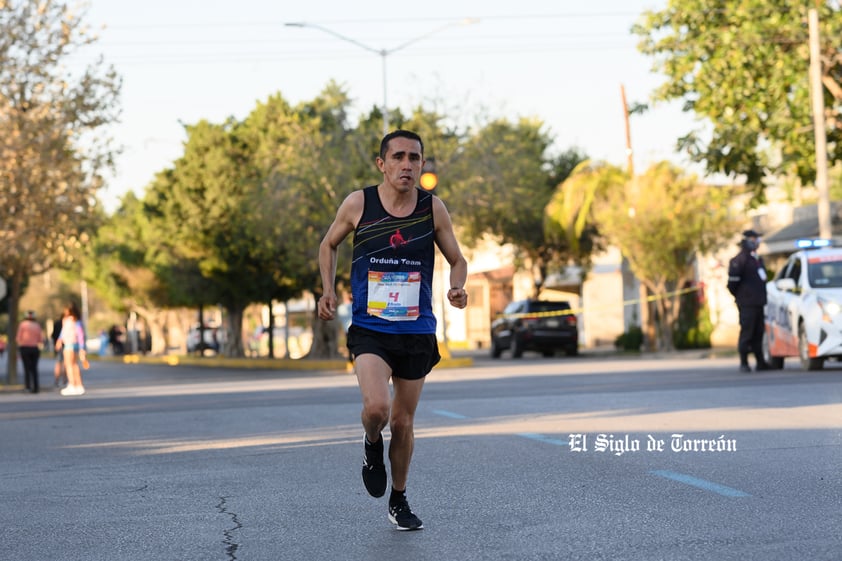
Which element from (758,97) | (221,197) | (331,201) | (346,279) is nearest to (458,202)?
(331,201)

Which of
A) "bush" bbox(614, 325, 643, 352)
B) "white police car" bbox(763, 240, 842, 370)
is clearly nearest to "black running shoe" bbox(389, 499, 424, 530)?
"white police car" bbox(763, 240, 842, 370)

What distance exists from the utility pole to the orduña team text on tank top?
25.3 m

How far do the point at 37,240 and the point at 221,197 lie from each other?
748 inches

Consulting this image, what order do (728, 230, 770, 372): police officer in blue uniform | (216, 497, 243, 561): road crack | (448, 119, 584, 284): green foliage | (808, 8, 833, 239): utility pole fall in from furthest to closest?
(448, 119, 584, 284): green foliage, (808, 8, 833, 239): utility pole, (728, 230, 770, 372): police officer in blue uniform, (216, 497, 243, 561): road crack

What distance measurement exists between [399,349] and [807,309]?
14698 millimetres

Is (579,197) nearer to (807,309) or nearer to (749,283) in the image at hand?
(749,283)

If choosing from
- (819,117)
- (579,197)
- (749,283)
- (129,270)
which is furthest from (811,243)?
(129,270)

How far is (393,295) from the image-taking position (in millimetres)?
7191

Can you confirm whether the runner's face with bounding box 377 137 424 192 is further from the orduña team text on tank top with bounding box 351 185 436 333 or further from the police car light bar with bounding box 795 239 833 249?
the police car light bar with bounding box 795 239 833 249

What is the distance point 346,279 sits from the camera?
4662cm

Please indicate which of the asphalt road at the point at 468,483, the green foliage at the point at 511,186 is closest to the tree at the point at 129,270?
the green foliage at the point at 511,186

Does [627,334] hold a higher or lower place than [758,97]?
lower

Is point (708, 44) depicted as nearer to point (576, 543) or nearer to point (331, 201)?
point (331, 201)

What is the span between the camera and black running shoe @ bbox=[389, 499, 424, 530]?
7160 mm
